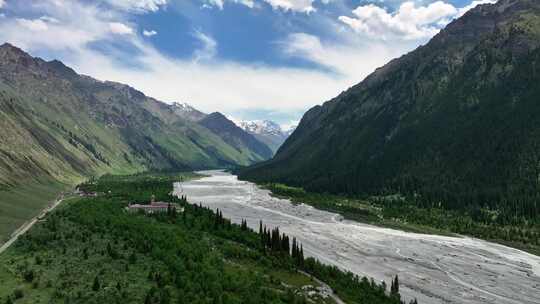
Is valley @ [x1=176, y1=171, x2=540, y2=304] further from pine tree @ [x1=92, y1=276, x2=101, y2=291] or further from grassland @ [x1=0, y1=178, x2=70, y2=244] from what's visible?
grassland @ [x1=0, y1=178, x2=70, y2=244]

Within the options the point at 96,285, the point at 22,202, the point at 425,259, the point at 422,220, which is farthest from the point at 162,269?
the point at 22,202

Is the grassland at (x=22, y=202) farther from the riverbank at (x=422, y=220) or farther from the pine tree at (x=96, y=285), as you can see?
the riverbank at (x=422, y=220)

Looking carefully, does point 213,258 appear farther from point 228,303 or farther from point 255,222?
point 255,222

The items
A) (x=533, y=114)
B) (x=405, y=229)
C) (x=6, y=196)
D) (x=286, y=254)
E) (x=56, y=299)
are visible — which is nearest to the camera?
(x=56, y=299)

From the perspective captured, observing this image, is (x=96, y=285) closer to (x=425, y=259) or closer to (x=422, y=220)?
(x=425, y=259)

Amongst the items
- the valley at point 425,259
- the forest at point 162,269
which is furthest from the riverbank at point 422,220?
the forest at point 162,269

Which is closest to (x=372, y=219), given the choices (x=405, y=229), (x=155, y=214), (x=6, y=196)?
(x=405, y=229)

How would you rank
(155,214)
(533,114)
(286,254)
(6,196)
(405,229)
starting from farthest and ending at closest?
(533,114), (6,196), (405,229), (155,214), (286,254)
